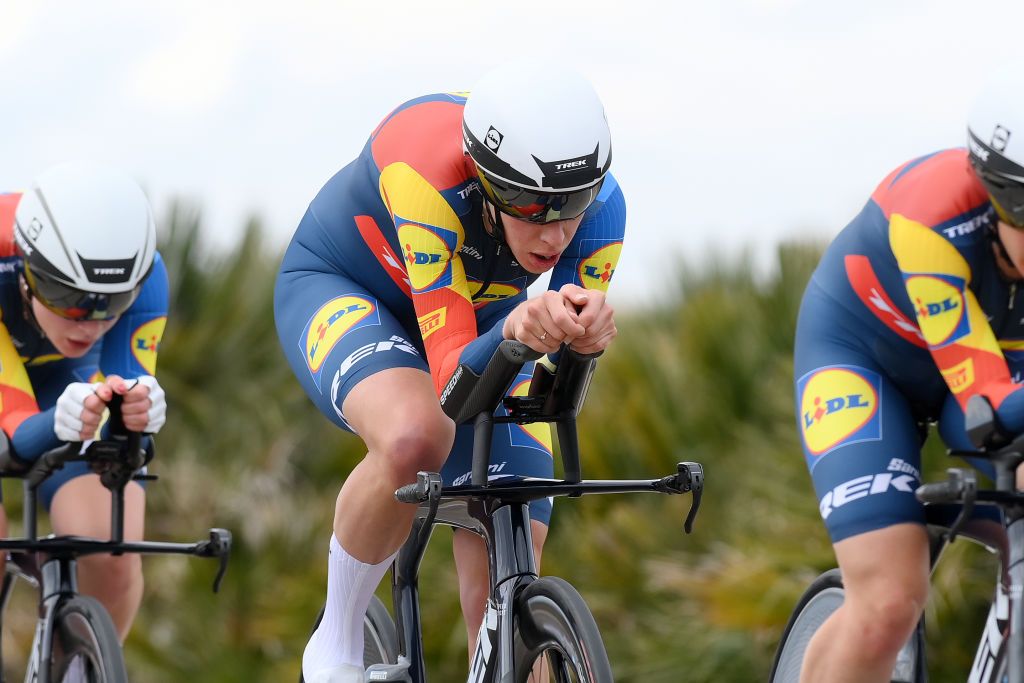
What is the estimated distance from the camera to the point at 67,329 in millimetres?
5637

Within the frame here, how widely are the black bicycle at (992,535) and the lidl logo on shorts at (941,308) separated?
26cm

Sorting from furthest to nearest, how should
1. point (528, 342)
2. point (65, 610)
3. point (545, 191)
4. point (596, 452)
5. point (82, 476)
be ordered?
point (596, 452)
point (82, 476)
point (65, 610)
point (545, 191)
point (528, 342)

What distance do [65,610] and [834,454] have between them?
9.26ft

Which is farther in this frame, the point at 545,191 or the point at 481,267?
the point at 481,267

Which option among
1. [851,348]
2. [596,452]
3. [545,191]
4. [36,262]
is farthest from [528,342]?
[596,452]

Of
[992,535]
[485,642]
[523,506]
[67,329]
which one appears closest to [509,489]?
[523,506]

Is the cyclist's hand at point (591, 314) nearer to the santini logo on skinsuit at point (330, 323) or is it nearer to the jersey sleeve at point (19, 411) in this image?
the santini logo on skinsuit at point (330, 323)

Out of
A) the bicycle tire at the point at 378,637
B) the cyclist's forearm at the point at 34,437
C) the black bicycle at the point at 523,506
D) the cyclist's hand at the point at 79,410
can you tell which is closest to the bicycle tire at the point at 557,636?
the black bicycle at the point at 523,506

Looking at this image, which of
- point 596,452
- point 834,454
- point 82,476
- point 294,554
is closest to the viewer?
point 834,454

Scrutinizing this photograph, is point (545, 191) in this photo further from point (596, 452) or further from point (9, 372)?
point (596, 452)

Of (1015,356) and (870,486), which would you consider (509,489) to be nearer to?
(870,486)

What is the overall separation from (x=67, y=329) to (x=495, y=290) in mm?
1781

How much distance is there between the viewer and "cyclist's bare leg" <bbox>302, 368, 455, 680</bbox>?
433 cm

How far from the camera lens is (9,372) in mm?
5684
